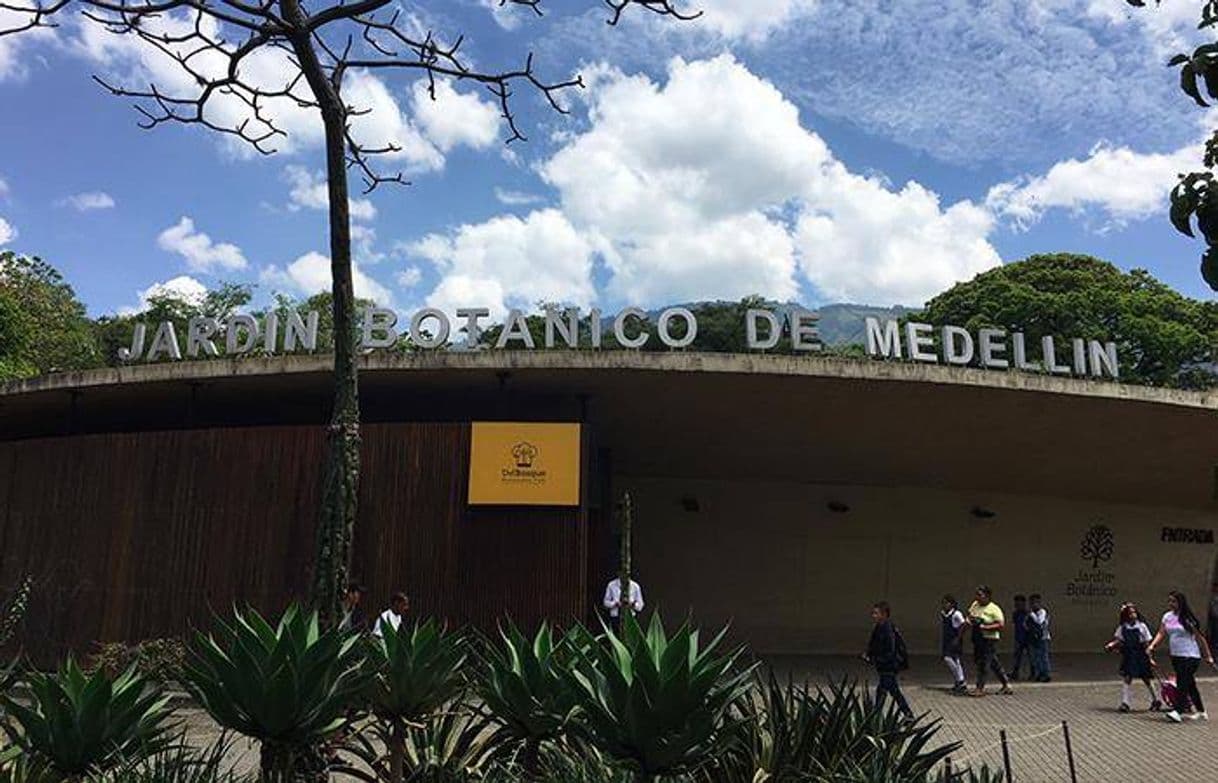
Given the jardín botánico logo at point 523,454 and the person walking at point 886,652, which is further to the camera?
the jardín botánico logo at point 523,454

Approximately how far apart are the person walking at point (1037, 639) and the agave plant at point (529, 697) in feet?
40.7

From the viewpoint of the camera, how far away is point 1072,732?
10.5 m

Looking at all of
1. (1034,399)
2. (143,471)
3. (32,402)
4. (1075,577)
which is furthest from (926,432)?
(32,402)

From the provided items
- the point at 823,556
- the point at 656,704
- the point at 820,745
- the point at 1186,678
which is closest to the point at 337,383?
the point at 656,704

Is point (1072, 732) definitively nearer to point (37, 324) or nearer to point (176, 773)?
point (176, 773)

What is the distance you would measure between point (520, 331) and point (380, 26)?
8.85m

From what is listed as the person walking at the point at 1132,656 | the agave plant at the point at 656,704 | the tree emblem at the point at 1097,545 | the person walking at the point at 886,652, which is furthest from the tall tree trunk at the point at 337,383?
the tree emblem at the point at 1097,545

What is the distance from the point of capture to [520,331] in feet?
48.4

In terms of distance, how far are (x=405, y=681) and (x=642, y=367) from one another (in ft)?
31.6

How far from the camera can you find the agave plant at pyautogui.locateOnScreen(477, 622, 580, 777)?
15.1 ft

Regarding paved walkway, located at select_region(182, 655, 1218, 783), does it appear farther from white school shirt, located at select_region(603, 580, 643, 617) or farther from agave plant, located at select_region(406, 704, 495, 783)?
white school shirt, located at select_region(603, 580, 643, 617)

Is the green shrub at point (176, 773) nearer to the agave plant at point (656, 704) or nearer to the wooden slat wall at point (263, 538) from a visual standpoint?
the agave plant at point (656, 704)

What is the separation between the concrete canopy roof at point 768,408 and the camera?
46.8 feet

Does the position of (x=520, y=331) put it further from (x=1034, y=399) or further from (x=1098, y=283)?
(x=1098, y=283)
